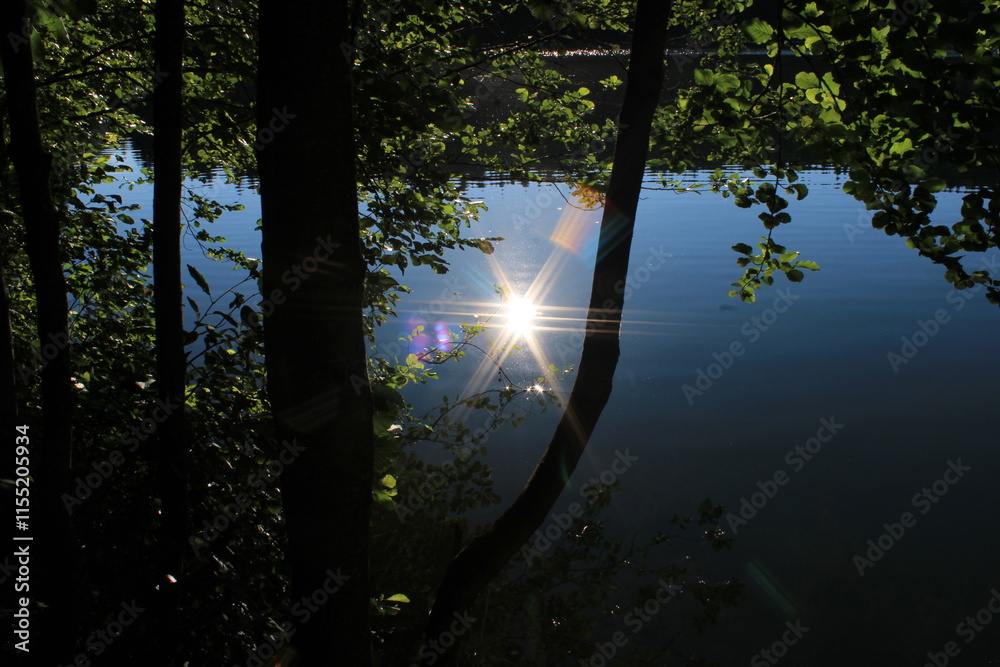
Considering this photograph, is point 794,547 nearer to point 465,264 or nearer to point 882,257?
point 465,264

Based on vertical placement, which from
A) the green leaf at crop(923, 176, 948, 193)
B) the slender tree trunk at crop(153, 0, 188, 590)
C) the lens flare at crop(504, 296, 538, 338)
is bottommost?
the green leaf at crop(923, 176, 948, 193)

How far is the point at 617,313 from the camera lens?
10.2 ft

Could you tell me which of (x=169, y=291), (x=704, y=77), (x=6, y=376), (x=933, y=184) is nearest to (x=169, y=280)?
(x=169, y=291)

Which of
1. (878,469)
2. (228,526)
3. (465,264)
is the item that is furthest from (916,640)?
(465,264)

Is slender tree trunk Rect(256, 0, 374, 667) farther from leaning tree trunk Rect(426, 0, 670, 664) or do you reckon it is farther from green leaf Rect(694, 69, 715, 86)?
green leaf Rect(694, 69, 715, 86)

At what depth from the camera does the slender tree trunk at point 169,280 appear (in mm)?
2799

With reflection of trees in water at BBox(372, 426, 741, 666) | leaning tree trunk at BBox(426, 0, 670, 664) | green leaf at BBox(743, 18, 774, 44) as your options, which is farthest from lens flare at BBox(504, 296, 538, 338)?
green leaf at BBox(743, 18, 774, 44)

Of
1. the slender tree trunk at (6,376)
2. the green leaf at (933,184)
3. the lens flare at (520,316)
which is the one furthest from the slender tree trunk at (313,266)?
the lens flare at (520,316)

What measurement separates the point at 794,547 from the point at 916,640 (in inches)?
55.4

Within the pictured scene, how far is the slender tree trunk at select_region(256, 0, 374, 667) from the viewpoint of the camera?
1.67 metres

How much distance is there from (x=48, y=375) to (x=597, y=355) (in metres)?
2.23

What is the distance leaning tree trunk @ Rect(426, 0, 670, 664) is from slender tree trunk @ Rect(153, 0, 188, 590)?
1.33m

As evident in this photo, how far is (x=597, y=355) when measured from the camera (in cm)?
315

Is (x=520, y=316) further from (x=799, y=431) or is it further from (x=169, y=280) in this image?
(x=169, y=280)
